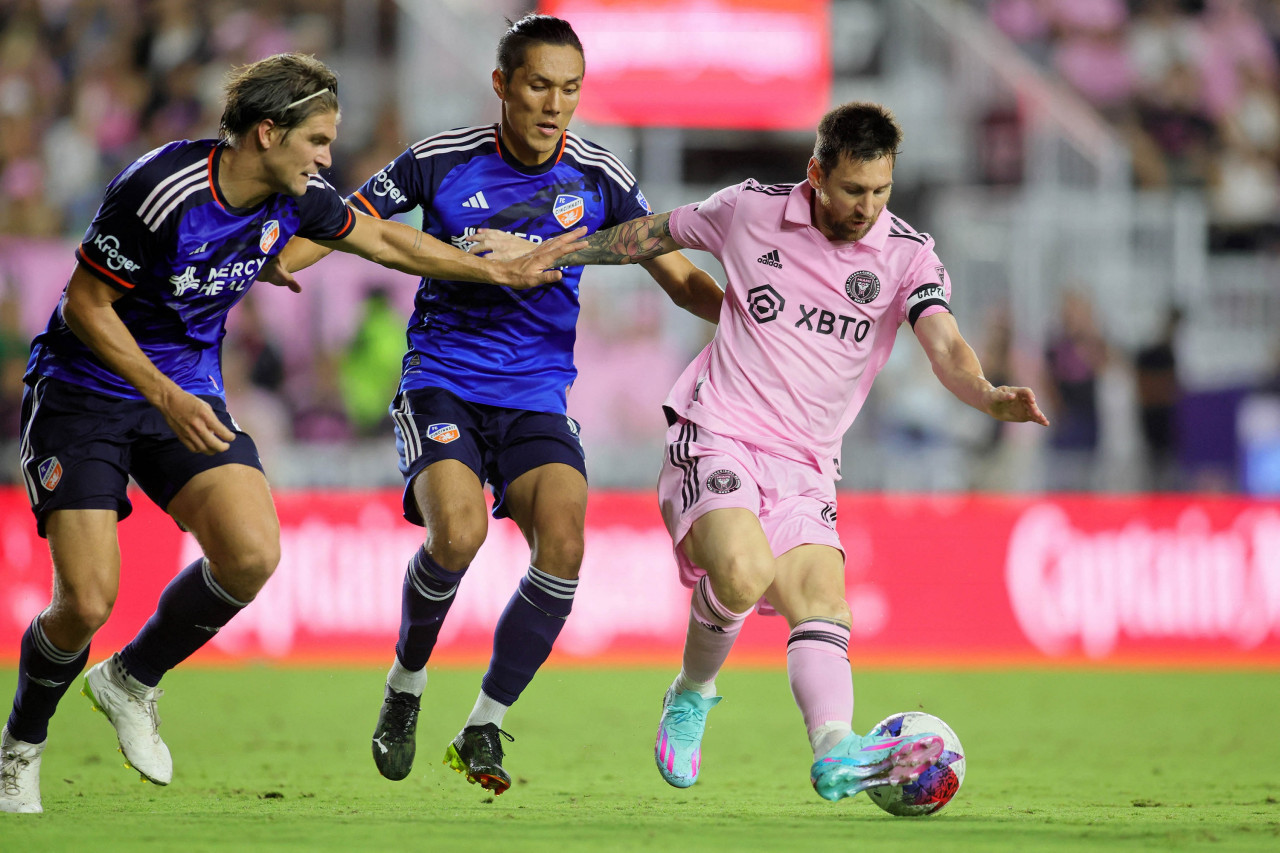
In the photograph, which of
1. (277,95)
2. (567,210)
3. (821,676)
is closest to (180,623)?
(277,95)

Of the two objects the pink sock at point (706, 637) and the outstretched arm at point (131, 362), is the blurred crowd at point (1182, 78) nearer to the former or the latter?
the pink sock at point (706, 637)

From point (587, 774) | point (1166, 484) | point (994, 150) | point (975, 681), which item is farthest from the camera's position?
point (994, 150)

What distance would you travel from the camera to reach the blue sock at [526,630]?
6.03 metres

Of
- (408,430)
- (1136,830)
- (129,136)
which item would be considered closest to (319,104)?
(408,430)

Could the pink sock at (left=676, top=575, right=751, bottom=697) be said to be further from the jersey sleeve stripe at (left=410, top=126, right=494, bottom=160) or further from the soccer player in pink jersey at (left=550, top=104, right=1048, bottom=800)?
the jersey sleeve stripe at (left=410, top=126, right=494, bottom=160)

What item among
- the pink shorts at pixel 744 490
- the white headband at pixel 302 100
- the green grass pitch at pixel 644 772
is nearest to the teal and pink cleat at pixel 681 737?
the green grass pitch at pixel 644 772

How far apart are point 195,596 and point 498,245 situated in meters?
1.76

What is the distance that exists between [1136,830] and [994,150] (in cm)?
1231

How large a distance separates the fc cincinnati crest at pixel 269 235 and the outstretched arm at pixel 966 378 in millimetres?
2358

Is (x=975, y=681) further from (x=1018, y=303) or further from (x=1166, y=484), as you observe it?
(x=1018, y=303)

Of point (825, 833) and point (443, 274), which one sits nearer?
point (825, 833)

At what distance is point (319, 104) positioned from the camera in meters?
5.23

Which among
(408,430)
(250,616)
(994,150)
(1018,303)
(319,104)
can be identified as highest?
(994,150)

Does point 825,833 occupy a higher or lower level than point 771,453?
lower
